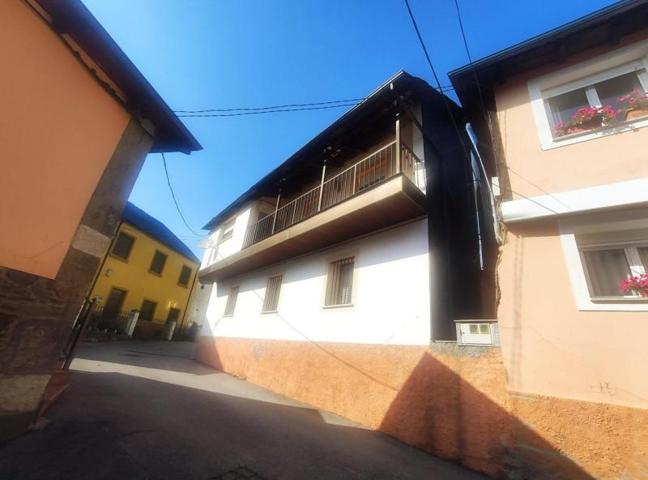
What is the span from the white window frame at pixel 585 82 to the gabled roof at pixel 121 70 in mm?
6642

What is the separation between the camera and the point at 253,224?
12.6 meters

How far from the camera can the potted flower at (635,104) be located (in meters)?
4.62

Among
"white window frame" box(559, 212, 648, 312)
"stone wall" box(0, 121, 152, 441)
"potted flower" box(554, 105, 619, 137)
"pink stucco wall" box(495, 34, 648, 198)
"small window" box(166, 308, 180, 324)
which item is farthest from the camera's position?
"small window" box(166, 308, 180, 324)

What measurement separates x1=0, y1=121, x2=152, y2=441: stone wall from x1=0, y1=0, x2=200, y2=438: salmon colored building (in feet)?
0.04

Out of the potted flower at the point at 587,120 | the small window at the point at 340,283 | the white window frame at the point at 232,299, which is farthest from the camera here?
the white window frame at the point at 232,299

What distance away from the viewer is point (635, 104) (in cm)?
467

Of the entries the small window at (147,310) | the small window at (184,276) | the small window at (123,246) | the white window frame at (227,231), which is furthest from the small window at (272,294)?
the small window at (184,276)

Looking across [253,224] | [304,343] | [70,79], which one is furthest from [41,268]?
[253,224]

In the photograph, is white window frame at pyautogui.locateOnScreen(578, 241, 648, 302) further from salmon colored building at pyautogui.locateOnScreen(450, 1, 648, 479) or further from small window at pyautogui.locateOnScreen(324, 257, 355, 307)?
small window at pyautogui.locateOnScreen(324, 257, 355, 307)

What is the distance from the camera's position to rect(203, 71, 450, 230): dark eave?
7.29 meters

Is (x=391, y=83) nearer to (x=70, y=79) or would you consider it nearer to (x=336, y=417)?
(x=70, y=79)

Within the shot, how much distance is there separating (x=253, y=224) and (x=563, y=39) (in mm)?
10842

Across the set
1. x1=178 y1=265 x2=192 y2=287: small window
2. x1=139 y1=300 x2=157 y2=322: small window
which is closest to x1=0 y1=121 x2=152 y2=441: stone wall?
x1=139 y1=300 x2=157 y2=322: small window

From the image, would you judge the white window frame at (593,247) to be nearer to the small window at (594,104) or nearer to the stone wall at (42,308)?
the small window at (594,104)
